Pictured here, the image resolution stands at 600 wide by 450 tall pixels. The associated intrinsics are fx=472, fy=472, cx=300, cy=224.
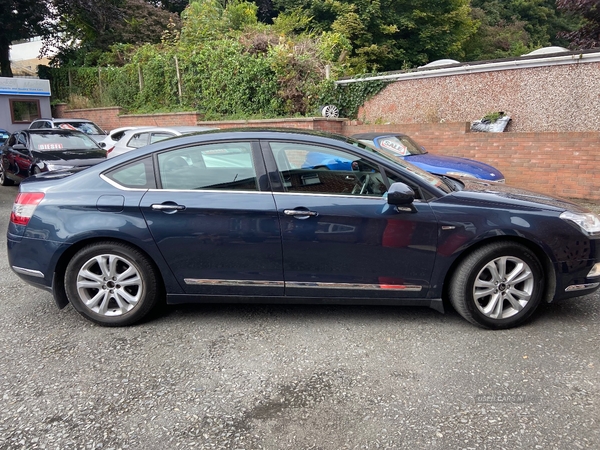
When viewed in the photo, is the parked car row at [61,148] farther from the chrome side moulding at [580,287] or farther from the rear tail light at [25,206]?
the chrome side moulding at [580,287]

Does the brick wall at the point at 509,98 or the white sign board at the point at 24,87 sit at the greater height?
the white sign board at the point at 24,87

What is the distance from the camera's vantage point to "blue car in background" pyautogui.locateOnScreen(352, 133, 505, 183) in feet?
25.7

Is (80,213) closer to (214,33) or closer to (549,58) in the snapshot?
(549,58)

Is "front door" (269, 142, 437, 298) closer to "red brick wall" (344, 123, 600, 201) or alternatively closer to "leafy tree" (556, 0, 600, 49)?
"red brick wall" (344, 123, 600, 201)

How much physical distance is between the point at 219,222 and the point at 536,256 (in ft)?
8.17

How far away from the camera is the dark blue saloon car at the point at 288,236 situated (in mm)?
3621

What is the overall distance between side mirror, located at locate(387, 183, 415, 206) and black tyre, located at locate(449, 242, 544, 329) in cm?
66

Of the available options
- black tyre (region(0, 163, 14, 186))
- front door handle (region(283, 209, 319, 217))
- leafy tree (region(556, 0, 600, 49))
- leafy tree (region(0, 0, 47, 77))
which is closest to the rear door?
front door handle (region(283, 209, 319, 217))

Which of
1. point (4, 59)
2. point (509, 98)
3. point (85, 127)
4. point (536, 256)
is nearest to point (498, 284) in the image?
point (536, 256)

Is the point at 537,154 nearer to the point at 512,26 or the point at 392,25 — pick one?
the point at 392,25

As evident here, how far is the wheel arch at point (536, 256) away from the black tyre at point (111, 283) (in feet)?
7.81

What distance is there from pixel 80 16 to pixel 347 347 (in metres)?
26.4

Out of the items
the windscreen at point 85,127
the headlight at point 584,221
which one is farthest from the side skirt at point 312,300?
the windscreen at point 85,127

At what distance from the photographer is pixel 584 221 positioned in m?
3.72
